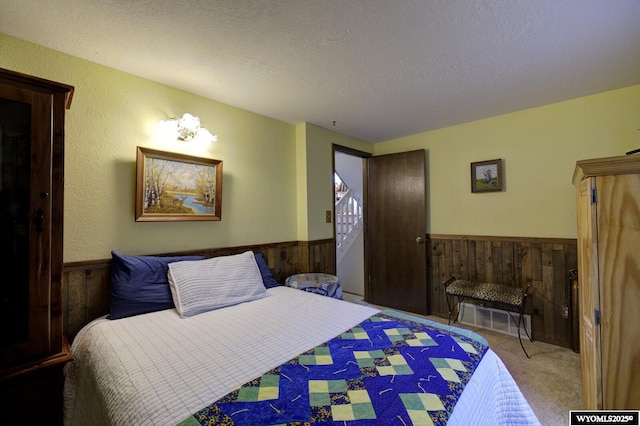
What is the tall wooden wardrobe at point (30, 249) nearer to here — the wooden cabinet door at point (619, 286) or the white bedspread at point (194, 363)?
the white bedspread at point (194, 363)

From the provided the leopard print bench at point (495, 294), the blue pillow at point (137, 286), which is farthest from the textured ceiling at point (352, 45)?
the leopard print bench at point (495, 294)

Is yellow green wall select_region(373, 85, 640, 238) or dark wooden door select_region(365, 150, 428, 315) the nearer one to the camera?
yellow green wall select_region(373, 85, 640, 238)

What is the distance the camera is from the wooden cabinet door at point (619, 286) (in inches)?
48.4

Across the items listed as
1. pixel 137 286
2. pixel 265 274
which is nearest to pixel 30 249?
pixel 137 286

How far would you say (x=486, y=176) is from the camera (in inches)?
117

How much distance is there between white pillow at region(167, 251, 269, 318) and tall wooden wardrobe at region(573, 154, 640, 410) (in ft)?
6.44

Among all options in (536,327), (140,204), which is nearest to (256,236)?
(140,204)

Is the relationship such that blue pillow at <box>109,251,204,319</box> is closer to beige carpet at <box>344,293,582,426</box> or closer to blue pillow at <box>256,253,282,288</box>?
blue pillow at <box>256,253,282,288</box>

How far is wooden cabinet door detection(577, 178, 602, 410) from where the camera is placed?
1.32m

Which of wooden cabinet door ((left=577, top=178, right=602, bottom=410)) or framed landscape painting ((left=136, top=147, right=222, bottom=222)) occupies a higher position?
framed landscape painting ((left=136, top=147, right=222, bottom=222))

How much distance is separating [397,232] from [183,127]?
2751 millimetres

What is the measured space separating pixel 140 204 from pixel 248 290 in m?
1.00

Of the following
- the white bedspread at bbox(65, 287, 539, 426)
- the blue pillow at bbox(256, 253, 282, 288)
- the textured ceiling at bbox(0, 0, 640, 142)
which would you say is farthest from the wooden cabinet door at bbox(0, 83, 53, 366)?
the blue pillow at bbox(256, 253, 282, 288)

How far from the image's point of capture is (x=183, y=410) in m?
0.84
